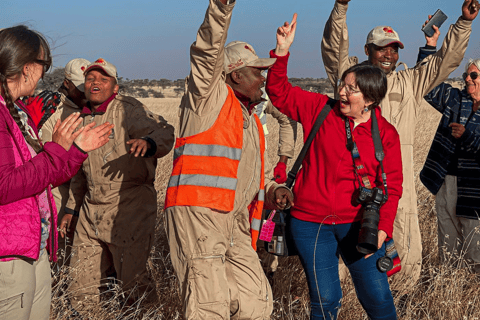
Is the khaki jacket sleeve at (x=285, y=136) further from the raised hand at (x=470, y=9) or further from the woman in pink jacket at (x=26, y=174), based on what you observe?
the woman in pink jacket at (x=26, y=174)

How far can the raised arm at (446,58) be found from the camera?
4.60 meters

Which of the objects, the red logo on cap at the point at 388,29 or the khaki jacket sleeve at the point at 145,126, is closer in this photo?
the khaki jacket sleeve at the point at 145,126

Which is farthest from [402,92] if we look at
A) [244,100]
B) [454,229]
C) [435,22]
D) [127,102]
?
[127,102]

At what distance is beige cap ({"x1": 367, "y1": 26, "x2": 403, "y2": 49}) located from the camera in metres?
4.96

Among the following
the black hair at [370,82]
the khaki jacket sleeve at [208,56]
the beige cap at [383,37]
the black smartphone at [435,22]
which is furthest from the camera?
the black smartphone at [435,22]

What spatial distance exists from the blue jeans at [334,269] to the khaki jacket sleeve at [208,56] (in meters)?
1.11

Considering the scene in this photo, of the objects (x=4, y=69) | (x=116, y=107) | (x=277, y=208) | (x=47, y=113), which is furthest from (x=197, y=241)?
(x=47, y=113)

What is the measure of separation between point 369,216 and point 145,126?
207cm

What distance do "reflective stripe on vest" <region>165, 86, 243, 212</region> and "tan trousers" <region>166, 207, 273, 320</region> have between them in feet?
0.26

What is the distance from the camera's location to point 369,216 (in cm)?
347

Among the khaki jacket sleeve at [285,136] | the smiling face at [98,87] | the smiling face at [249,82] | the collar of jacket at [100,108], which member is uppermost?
the smiling face at [249,82]

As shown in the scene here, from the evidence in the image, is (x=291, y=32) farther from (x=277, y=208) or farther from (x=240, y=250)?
(x=240, y=250)

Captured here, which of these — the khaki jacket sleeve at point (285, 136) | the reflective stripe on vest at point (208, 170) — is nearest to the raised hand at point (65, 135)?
the reflective stripe on vest at point (208, 170)

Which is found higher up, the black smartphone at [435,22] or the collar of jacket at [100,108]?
the black smartphone at [435,22]
